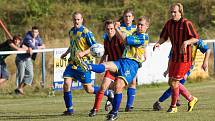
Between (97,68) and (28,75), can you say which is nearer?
(97,68)

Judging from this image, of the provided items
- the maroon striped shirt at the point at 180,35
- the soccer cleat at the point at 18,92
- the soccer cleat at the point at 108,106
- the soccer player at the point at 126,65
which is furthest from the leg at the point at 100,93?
the soccer cleat at the point at 18,92

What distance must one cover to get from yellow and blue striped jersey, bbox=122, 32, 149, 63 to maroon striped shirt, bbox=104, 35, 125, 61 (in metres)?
0.90

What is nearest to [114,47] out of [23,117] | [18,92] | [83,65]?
[83,65]

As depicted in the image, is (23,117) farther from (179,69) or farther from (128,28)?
(179,69)

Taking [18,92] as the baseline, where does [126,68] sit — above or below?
above

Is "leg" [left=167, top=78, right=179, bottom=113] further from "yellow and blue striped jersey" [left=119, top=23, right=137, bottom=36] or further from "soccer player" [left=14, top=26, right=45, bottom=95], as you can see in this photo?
"soccer player" [left=14, top=26, right=45, bottom=95]

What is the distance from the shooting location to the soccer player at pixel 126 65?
11.5m

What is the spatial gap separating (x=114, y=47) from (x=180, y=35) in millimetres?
1321

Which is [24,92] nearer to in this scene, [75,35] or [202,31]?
[75,35]

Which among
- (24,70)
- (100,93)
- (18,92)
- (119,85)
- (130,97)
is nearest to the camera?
(119,85)

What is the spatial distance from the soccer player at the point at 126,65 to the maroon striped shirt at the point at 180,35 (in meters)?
0.75

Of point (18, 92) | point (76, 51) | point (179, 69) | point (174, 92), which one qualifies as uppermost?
point (76, 51)

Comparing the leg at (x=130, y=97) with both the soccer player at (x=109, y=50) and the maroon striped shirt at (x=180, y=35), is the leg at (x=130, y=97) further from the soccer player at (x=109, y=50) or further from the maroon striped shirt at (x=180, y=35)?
the maroon striped shirt at (x=180, y=35)

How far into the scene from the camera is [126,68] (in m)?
11.7
